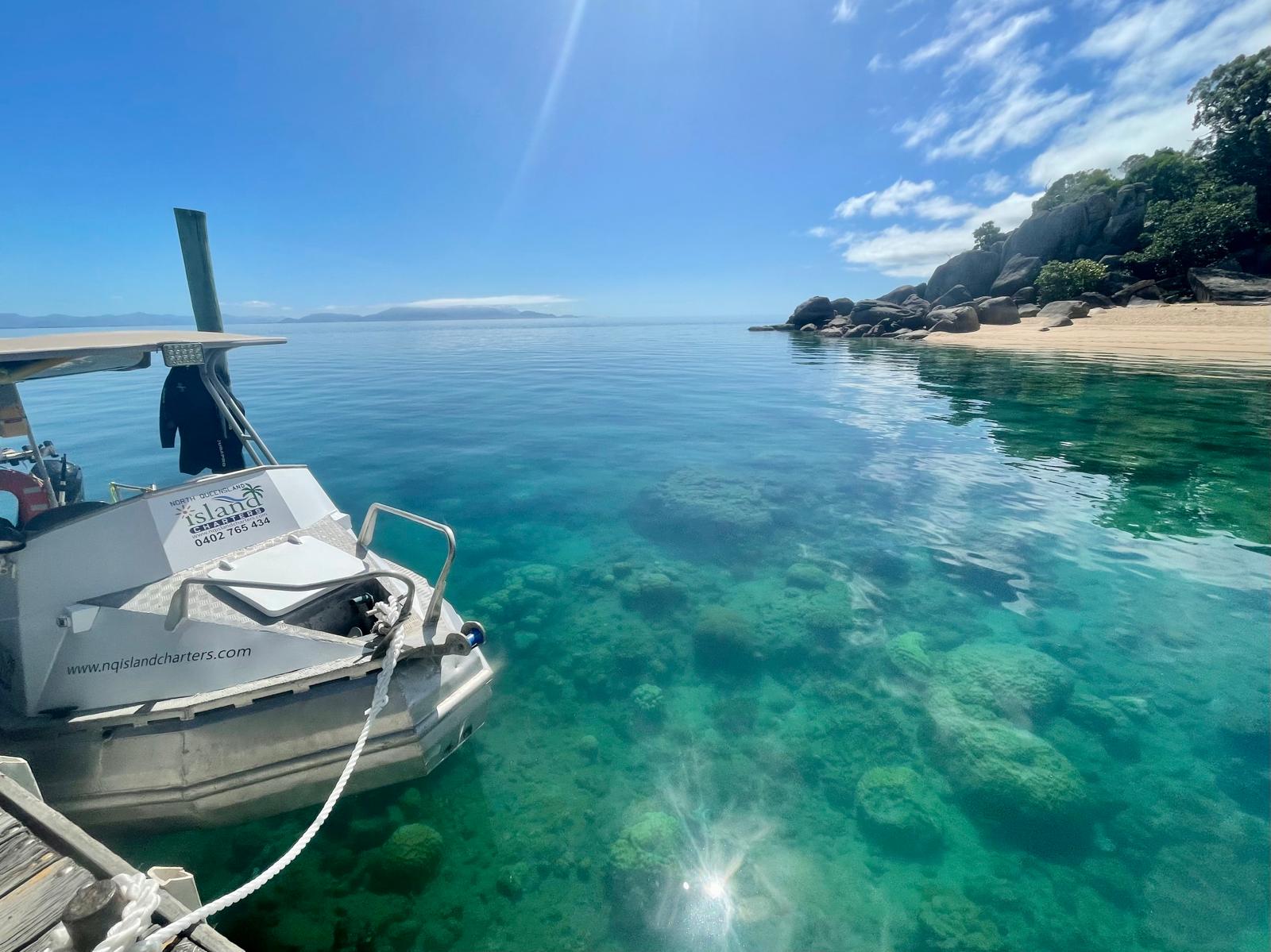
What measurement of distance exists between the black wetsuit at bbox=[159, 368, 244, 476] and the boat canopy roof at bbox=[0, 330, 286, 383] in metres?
0.48

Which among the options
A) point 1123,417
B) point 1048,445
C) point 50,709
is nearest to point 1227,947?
point 50,709

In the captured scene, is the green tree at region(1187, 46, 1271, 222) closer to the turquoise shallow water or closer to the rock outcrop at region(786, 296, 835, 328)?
the rock outcrop at region(786, 296, 835, 328)

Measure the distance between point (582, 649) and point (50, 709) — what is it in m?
5.02

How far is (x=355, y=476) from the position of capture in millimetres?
13219

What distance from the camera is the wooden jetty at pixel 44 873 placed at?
2.13 m

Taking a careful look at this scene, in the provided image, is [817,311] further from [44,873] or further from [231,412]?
[44,873]

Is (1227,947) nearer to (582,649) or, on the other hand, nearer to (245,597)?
(582,649)

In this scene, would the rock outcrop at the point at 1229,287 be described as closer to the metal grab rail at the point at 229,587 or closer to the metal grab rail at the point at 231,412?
the metal grab rail at the point at 229,587

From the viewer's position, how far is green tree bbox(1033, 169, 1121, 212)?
58344 millimetres

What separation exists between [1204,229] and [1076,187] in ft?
101

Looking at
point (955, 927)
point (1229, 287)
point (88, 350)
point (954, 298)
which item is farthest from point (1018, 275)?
point (88, 350)

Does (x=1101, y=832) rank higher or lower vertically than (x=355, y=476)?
lower

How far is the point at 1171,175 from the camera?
162 feet

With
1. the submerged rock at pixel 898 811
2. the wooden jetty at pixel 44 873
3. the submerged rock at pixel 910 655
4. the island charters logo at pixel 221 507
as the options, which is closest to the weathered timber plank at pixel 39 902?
the wooden jetty at pixel 44 873
